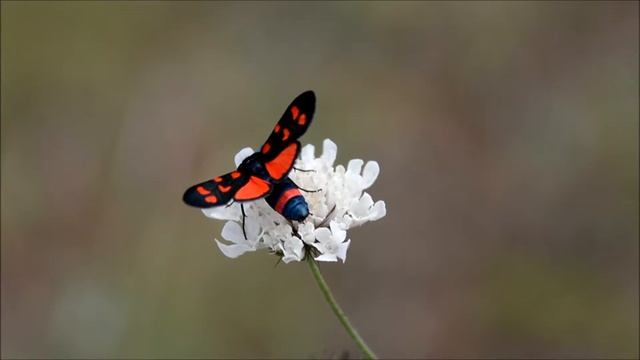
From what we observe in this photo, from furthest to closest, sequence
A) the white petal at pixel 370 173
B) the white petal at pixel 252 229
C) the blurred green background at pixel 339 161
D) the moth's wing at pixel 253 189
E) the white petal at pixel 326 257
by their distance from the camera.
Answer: the blurred green background at pixel 339 161, the white petal at pixel 370 173, the white petal at pixel 252 229, the white petal at pixel 326 257, the moth's wing at pixel 253 189

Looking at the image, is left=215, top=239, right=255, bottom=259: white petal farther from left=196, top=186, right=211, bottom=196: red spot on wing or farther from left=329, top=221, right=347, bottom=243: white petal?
left=196, top=186, right=211, bottom=196: red spot on wing

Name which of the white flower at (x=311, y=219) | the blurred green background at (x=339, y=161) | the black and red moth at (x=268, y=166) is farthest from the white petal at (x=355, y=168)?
the blurred green background at (x=339, y=161)

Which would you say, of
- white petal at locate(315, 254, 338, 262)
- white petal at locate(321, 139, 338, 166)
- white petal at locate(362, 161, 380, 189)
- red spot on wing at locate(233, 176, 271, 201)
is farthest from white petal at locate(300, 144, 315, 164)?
red spot on wing at locate(233, 176, 271, 201)

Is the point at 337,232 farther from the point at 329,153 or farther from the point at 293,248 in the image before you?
the point at 329,153

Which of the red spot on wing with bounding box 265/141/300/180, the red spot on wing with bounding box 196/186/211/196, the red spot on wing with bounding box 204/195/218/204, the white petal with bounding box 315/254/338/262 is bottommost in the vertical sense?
the white petal with bounding box 315/254/338/262

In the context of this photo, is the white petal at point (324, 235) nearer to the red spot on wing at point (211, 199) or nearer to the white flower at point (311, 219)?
the white flower at point (311, 219)

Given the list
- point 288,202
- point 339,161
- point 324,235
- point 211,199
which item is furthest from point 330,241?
point 339,161
